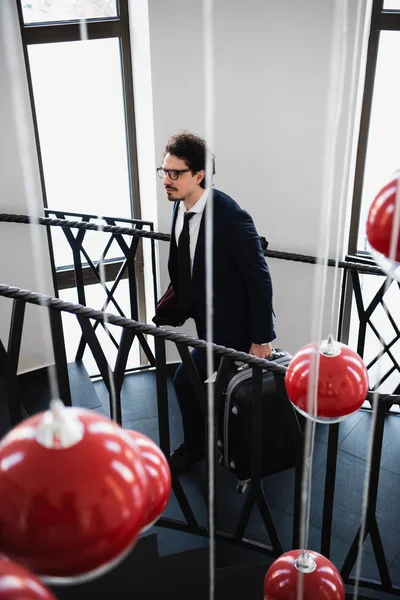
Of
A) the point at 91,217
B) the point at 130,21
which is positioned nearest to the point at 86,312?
the point at 91,217

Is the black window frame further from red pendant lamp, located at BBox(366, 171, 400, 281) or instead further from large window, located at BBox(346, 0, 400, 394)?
red pendant lamp, located at BBox(366, 171, 400, 281)

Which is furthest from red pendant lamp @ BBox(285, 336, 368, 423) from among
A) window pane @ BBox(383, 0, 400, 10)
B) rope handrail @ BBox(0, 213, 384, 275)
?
window pane @ BBox(383, 0, 400, 10)

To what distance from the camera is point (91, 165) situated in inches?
160

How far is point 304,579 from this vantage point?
153 cm

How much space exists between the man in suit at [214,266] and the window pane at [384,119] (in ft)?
5.12

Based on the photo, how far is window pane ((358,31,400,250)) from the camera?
12.8ft

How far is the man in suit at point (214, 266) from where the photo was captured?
2.46m

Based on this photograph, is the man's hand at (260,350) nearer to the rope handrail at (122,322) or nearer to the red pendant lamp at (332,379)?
the rope handrail at (122,322)

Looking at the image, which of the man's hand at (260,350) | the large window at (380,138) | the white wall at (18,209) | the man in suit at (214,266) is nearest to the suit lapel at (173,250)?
the man in suit at (214,266)

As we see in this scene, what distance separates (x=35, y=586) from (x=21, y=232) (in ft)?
10.6

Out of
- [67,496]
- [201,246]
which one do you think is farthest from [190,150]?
[67,496]

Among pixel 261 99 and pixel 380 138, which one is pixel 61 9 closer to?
pixel 261 99

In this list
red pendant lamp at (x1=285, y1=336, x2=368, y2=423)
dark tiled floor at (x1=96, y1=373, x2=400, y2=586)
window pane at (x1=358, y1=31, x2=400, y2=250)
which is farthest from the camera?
window pane at (x1=358, y1=31, x2=400, y2=250)

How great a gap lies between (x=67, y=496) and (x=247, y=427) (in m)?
1.98
